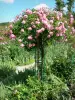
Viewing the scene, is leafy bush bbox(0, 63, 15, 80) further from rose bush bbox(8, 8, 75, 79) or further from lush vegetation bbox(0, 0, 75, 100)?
rose bush bbox(8, 8, 75, 79)

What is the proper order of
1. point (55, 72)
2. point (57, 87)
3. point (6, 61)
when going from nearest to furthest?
1. point (57, 87)
2. point (55, 72)
3. point (6, 61)

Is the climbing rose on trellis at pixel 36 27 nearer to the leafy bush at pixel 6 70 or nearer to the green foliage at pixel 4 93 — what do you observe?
the green foliage at pixel 4 93

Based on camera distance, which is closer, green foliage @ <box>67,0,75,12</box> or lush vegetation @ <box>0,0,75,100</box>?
lush vegetation @ <box>0,0,75,100</box>

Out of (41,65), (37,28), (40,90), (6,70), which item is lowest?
(40,90)

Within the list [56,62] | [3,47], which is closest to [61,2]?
[3,47]

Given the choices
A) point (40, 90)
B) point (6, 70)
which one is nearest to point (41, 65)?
point (40, 90)


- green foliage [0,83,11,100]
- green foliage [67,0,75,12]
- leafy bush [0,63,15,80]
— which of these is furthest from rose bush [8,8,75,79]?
green foliage [67,0,75,12]

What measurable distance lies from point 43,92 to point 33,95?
33cm

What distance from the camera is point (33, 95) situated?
706 centimetres

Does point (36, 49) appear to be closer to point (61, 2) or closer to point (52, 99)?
point (52, 99)

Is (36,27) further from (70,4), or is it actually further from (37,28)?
(70,4)

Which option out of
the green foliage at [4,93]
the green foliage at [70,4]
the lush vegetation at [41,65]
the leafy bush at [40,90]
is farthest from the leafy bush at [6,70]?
the green foliage at [70,4]

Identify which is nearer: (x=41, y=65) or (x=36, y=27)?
(x=36, y=27)

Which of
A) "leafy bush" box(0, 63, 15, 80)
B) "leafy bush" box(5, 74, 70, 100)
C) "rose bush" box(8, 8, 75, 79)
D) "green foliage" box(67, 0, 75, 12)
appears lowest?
"leafy bush" box(5, 74, 70, 100)
